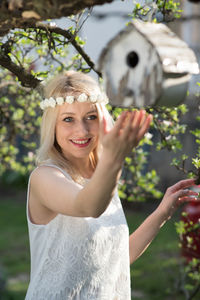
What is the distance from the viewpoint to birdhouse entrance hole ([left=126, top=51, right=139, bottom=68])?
1.53 metres

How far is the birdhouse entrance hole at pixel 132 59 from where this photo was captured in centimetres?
153

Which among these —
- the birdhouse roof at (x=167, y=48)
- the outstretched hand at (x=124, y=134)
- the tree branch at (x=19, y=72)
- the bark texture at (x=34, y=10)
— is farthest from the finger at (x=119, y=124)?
the tree branch at (x=19, y=72)

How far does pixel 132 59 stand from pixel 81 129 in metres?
0.58

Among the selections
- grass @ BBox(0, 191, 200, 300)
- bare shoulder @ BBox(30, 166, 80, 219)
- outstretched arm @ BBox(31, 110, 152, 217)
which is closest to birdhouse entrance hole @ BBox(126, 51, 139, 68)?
outstretched arm @ BBox(31, 110, 152, 217)

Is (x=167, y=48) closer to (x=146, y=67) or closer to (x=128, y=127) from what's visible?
(x=146, y=67)

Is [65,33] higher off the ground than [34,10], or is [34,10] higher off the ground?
[34,10]

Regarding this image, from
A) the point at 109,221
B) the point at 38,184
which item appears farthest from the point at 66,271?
the point at 38,184

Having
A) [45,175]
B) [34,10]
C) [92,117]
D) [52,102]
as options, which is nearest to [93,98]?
[92,117]

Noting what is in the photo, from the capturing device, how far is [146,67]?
149 centimetres

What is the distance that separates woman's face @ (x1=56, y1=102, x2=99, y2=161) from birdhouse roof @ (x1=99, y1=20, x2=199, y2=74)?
0.55m

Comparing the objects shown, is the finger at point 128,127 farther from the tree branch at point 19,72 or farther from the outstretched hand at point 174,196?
the tree branch at point 19,72

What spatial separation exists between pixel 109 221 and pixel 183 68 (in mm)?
988

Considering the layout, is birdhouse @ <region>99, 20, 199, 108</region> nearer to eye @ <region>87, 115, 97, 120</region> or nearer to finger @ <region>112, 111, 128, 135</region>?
finger @ <region>112, 111, 128, 135</region>

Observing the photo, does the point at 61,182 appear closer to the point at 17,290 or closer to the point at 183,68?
the point at 183,68
